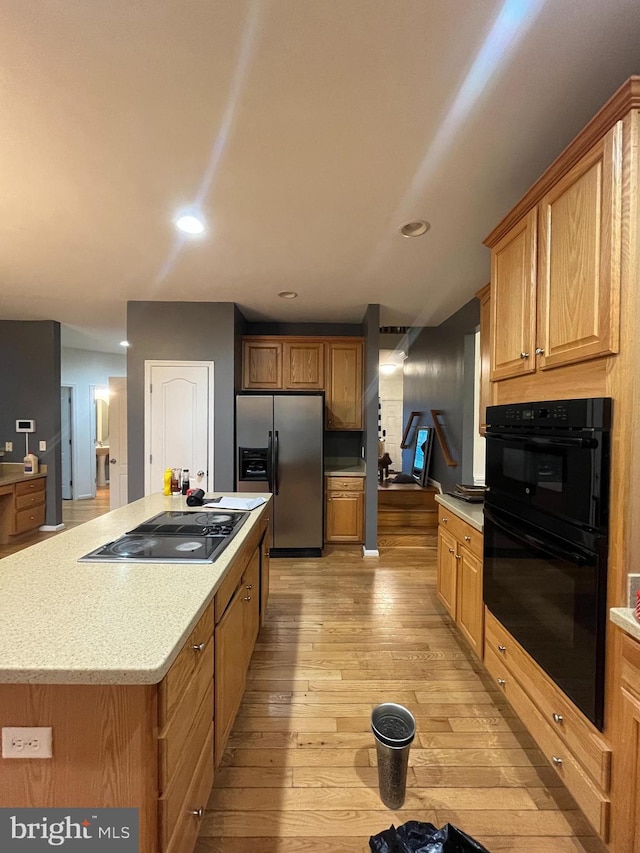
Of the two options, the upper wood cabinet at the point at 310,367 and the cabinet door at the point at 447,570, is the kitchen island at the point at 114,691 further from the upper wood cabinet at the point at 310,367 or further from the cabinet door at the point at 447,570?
the upper wood cabinet at the point at 310,367

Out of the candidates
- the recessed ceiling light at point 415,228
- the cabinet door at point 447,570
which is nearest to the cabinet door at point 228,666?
the cabinet door at point 447,570

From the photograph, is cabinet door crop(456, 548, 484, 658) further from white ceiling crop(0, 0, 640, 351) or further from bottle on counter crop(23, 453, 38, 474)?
bottle on counter crop(23, 453, 38, 474)

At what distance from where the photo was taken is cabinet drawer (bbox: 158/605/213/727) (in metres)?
0.87

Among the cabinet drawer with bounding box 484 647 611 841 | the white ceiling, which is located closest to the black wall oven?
the cabinet drawer with bounding box 484 647 611 841

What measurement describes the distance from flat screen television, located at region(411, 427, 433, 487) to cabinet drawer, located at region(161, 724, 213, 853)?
4046 millimetres

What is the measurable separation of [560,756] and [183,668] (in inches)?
54.1

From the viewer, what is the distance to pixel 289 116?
1.49 meters

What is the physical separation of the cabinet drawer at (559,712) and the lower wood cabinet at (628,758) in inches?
2.1

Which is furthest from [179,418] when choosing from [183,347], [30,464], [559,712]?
[559,712]

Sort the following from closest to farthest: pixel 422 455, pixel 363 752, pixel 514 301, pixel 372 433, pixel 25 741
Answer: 1. pixel 25 741
2. pixel 363 752
3. pixel 514 301
4. pixel 372 433
5. pixel 422 455

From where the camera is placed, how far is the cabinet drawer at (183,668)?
87 centimetres

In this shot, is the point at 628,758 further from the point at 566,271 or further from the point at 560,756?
the point at 566,271

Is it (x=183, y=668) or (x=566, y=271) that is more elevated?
(x=566, y=271)

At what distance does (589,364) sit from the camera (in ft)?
4.15
